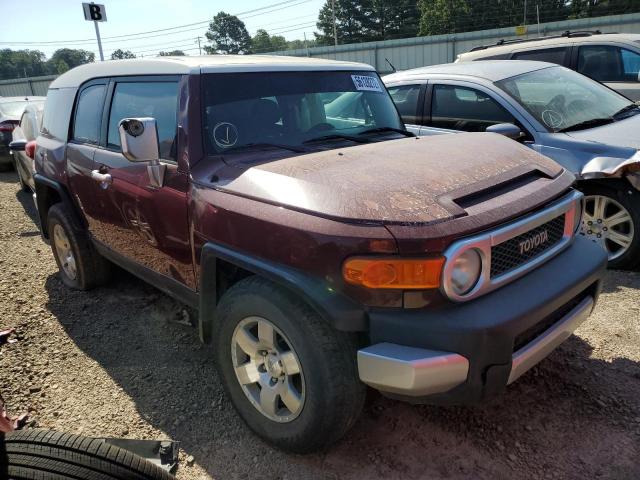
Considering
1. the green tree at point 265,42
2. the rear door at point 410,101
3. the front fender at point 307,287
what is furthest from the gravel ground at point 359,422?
the green tree at point 265,42

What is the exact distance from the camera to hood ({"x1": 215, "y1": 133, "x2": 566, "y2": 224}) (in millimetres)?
2039

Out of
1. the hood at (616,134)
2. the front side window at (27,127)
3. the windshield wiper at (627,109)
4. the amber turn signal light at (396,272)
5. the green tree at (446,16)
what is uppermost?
the green tree at (446,16)

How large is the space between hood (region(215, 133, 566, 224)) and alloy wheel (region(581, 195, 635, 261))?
183cm

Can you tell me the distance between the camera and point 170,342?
3.62 metres

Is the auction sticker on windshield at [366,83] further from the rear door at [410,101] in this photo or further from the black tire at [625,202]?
the black tire at [625,202]

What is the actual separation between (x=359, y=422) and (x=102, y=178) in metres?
2.30

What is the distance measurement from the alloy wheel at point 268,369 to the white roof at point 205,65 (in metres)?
1.48

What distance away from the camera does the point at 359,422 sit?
2654 millimetres

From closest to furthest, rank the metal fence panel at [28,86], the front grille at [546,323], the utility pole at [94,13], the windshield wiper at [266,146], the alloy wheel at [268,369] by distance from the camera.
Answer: the front grille at [546,323] < the alloy wheel at [268,369] < the windshield wiper at [266,146] < the utility pole at [94,13] < the metal fence panel at [28,86]

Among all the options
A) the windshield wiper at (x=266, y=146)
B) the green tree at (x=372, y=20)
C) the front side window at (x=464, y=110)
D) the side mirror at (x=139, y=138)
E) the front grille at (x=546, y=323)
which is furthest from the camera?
the green tree at (x=372, y=20)

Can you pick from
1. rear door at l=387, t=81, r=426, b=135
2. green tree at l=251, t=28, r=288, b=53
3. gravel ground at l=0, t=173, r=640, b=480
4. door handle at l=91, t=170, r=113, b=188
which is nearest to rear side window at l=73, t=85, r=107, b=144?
door handle at l=91, t=170, r=113, b=188

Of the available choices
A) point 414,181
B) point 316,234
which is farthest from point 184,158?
point 414,181

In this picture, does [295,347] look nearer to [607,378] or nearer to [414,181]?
[414,181]

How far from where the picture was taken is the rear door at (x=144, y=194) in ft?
9.28
